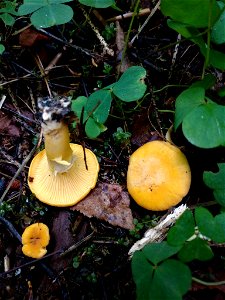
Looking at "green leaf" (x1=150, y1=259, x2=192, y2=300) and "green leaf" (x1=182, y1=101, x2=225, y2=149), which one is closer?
"green leaf" (x1=150, y1=259, x2=192, y2=300)

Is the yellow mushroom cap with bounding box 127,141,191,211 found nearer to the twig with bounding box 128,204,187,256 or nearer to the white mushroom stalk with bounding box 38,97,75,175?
the twig with bounding box 128,204,187,256

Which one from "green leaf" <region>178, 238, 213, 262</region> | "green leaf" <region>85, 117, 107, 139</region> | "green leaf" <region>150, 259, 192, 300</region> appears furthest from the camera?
"green leaf" <region>85, 117, 107, 139</region>

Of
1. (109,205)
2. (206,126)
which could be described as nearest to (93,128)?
(109,205)

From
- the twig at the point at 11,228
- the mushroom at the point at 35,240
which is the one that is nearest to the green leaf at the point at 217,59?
the mushroom at the point at 35,240

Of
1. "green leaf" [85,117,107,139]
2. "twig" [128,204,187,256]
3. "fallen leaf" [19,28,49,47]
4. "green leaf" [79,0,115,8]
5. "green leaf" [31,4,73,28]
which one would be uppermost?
"green leaf" [31,4,73,28]

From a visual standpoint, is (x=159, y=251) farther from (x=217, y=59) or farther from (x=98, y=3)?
(x=98, y=3)

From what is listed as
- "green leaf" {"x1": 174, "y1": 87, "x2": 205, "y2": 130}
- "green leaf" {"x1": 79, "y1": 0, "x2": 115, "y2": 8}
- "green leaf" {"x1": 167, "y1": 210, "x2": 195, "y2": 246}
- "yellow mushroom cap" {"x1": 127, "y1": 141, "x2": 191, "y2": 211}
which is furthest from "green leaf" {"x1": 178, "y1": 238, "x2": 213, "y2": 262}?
"green leaf" {"x1": 79, "y1": 0, "x2": 115, "y2": 8}
